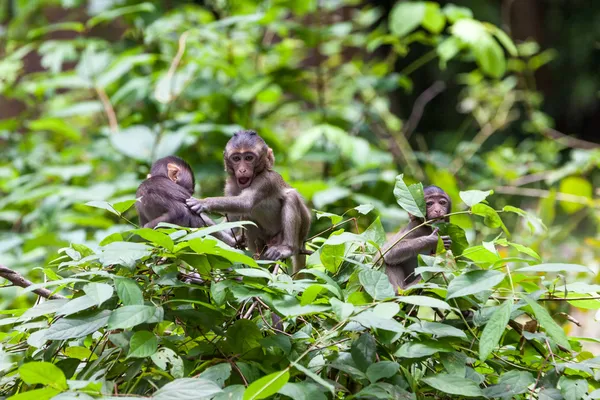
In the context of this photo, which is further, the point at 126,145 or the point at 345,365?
the point at 126,145

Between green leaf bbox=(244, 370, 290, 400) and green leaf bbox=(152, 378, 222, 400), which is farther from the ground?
green leaf bbox=(244, 370, 290, 400)

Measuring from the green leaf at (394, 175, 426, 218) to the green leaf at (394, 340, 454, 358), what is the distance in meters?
0.40

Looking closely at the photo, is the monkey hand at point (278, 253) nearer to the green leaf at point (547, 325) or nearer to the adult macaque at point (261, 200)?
the adult macaque at point (261, 200)

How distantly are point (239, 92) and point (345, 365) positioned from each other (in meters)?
4.74

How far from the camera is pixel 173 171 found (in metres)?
2.94

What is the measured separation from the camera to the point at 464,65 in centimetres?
1106

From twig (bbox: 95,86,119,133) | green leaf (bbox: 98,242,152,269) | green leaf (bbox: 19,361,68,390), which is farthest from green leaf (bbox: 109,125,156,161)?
green leaf (bbox: 19,361,68,390)

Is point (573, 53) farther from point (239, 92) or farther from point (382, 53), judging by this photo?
point (239, 92)

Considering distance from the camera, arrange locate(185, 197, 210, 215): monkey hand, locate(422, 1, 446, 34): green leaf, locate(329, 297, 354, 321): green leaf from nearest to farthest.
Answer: locate(329, 297, 354, 321): green leaf
locate(185, 197, 210, 215): monkey hand
locate(422, 1, 446, 34): green leaf

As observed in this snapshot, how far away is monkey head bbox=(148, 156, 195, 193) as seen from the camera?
114 inches

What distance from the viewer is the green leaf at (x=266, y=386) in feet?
4.75

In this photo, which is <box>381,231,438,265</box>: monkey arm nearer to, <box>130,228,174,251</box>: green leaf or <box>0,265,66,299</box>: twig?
<box>130,228,174,251</box>: green leaf

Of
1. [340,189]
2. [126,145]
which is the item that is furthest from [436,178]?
[126,145]

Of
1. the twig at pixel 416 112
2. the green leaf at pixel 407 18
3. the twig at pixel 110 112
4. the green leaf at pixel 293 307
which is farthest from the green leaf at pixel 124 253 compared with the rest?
the twig at pixel 416 112
